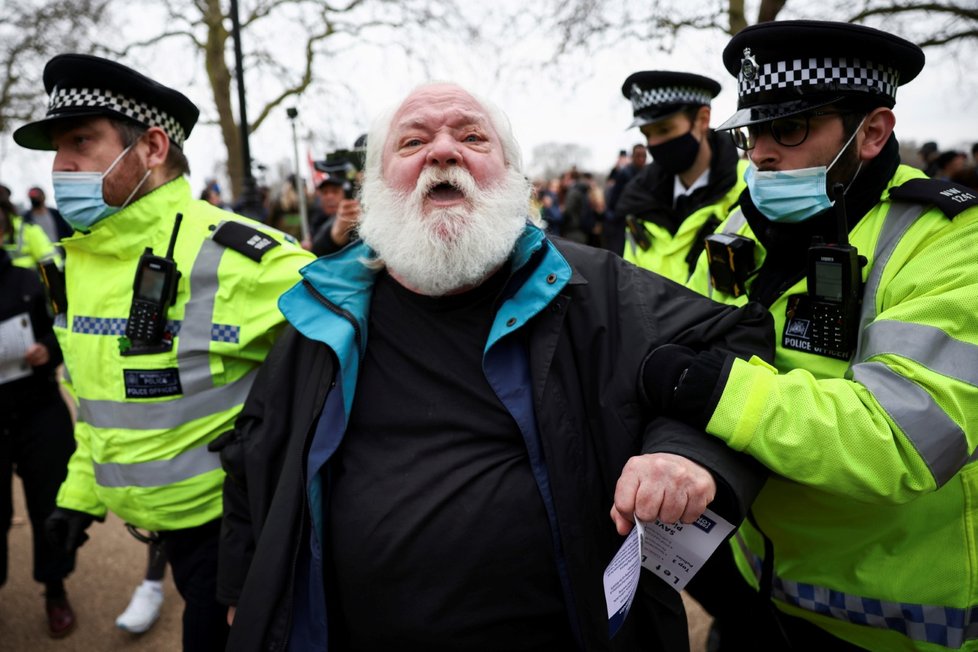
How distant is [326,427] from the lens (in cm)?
181

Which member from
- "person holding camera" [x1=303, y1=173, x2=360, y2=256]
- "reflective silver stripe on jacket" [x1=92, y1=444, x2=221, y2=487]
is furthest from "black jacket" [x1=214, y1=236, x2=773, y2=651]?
"person holding camera" [x1=303, y1=173, x2=360, y2=256]

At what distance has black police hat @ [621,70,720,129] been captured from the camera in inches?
138

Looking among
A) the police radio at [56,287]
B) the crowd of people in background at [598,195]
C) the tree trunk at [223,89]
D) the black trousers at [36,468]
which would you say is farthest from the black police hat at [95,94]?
the tree trunk at [223,89]

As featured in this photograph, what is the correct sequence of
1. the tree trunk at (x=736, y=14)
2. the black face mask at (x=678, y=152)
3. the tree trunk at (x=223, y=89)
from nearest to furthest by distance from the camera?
the black face mask at (x=678, y=152) < the tree trunk at (x=736, y=14) < the tree trunk at (x=223, y=89)

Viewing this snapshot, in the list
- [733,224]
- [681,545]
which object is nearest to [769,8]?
[733,224]

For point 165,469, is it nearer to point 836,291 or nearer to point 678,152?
point 836,291

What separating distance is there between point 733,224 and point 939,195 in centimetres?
73

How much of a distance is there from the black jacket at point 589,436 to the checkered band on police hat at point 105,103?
49.7 inches

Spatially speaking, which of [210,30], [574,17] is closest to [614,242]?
[574,17]

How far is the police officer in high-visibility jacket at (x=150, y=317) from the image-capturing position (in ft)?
7.29

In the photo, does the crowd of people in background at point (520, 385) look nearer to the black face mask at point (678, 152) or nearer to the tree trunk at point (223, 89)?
the black face mask at point (678, 152)

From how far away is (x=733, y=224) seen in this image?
220cm

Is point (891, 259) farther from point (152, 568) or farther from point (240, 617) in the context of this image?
point (152, 568)

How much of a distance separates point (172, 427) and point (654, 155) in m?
2.78
